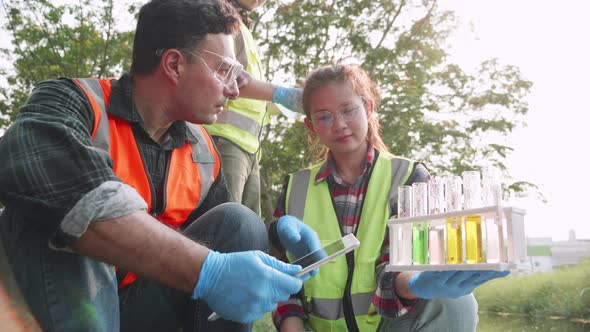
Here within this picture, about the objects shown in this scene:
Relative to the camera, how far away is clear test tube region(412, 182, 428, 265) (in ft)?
5.48

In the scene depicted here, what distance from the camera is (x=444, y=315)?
1.83 metres

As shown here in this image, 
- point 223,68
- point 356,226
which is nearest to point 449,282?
point 356,226

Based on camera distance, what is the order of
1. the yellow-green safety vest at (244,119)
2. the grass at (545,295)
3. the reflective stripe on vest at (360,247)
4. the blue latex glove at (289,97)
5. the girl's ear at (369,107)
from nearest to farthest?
the reflective stripe on vest at (360,247)
the girl's ear at (369,107)
the blue latex glove at (289,97)
the yellow-green safety vest at (244,119)
the grass at (545,295)

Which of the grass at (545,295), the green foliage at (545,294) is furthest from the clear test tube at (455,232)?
the green foliage at (545,294)

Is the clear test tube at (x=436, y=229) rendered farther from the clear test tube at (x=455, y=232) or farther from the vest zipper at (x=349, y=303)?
the vest zipper at (x=349, y=303)

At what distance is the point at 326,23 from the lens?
7.81m

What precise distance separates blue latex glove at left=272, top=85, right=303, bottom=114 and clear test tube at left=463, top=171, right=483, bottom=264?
1.40 meters

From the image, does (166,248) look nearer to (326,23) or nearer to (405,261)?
(405,261)

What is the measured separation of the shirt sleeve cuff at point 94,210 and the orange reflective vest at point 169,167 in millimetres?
437

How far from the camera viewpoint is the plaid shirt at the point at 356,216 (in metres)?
1.92

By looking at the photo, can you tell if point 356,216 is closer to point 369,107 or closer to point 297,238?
point 297,238

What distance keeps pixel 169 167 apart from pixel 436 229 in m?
0.99

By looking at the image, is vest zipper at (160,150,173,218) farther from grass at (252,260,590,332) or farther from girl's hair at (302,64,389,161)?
grass at (252,260,590,332)

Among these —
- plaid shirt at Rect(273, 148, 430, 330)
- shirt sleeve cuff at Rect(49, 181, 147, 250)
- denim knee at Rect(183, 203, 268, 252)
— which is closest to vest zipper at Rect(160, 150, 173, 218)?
denim knee at Rect(183, 203, 268, 252)
